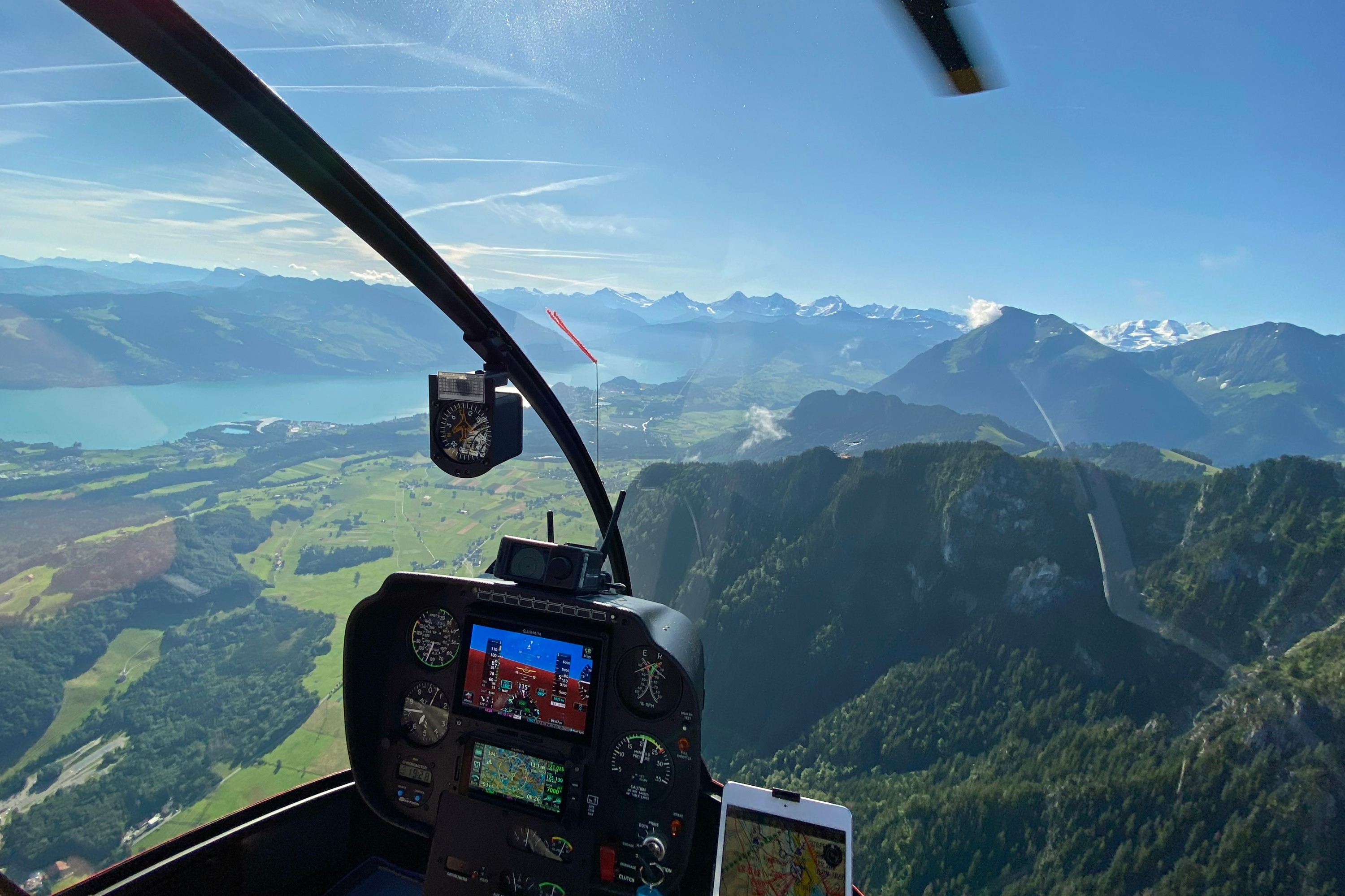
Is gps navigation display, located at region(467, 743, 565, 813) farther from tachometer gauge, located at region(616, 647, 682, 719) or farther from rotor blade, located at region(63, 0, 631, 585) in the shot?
rotor blade, located at region(63, 0, 631, 585)

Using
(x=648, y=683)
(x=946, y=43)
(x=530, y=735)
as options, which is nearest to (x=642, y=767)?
(x=648, y=683)

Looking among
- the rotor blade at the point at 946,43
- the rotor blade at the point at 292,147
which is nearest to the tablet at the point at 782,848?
the rotor blade at the point at 292,147

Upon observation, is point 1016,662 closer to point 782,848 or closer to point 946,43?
point 782,848

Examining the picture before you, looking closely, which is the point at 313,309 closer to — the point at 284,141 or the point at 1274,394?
the point at 284,141

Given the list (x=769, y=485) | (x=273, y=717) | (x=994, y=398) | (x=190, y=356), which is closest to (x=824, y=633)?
(x=769, y=485)

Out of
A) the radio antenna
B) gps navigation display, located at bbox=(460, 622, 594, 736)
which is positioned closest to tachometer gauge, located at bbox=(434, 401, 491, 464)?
the radio antenna
